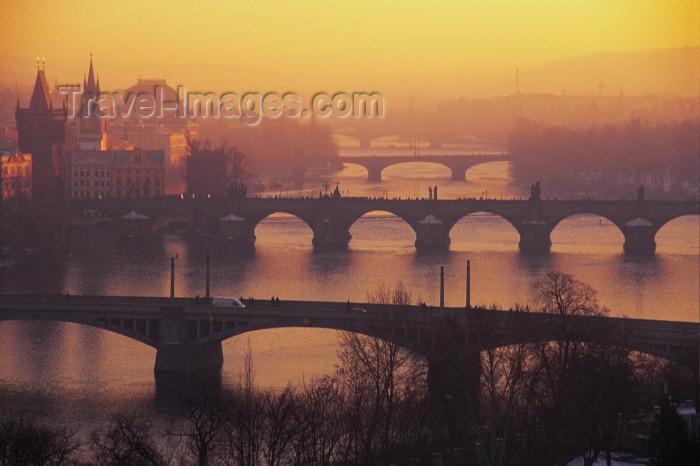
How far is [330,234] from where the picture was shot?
4066 cm

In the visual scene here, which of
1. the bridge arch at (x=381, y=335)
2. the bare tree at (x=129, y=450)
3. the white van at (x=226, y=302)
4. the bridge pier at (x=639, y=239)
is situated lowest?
the bare tree at (x=129, y=450)

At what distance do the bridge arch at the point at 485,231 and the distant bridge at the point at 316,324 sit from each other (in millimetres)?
16954

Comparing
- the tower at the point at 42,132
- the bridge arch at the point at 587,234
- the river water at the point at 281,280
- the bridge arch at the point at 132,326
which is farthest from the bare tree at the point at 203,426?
the tower at the point at 42,132

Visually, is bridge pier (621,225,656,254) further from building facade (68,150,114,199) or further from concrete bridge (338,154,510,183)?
concrete bridge (338,154,510,183)

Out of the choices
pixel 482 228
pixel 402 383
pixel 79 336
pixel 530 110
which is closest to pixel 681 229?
pixel 482 228

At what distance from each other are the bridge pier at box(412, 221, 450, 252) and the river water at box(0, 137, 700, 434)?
15.8 inches

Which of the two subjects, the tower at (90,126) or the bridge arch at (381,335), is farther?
the tower at (90,126)

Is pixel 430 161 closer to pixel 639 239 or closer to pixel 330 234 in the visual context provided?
pixel 330 234

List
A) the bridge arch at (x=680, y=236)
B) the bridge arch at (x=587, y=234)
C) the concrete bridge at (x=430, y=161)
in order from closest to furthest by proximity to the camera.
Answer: the bridge arch at (x=680, y=236) → the bridge arch at (x=587, y=234) → the concrete bridge at (x=430, y=161)

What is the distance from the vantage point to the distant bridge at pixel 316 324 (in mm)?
18484

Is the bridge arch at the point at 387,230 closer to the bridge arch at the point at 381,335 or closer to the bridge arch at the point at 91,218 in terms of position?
the bridge arch at the point at 91,218

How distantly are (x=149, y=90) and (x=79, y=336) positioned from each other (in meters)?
59.2

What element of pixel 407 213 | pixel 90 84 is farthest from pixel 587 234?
pixel 90 84

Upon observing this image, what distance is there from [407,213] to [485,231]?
273 cm
